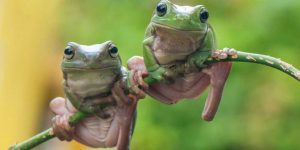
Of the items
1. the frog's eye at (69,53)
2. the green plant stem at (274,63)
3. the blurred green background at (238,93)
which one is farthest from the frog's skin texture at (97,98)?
the blurred green background at (238,93)

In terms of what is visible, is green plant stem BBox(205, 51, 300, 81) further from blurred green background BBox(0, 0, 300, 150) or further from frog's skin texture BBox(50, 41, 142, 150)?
blurred green background BBox(0, 0, 300, 150)

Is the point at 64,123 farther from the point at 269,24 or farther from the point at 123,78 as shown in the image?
the point at 269,24

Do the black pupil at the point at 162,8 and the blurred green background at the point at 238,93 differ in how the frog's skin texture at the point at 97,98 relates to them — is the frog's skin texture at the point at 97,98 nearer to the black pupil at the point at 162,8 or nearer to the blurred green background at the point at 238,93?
the black pupil at the point at 162,8

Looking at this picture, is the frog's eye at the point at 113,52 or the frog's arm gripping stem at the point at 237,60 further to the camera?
the frog's eye at the point at 113,52

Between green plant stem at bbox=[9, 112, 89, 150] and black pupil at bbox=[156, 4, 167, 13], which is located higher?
black pupil at bbox=[156, 4, 167, 13]

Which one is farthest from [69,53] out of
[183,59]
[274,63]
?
[274,63]

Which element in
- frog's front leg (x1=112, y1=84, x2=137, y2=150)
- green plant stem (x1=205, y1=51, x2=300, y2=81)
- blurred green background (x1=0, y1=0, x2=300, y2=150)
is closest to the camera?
green plant stem (x1=205, y1=51, x2=300, y2=81)

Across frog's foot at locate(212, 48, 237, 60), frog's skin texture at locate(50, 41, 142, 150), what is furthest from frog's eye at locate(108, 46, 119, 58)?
frog's foot at locate(212, 48, 237, 60)
